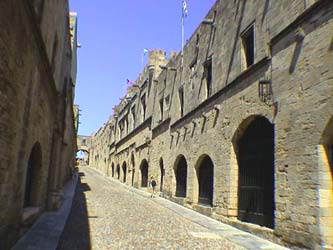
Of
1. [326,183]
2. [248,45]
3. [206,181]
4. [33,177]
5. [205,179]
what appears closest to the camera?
[326,183]

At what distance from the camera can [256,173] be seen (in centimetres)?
1047

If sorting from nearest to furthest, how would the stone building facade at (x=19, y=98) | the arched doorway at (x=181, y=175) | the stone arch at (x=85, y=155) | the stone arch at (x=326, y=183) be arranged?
1. the stone building facade at (x=19, y=98)
2. the stone arch at (x=326, y=183)
3. the arched doorway at (x=181, y=175)
4. the stone arch at (x=85, y=155)

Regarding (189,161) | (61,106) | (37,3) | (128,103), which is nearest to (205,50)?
(189,161)

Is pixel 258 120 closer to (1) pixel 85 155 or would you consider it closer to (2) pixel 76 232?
(2) pixel 76 232

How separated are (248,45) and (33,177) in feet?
24.1

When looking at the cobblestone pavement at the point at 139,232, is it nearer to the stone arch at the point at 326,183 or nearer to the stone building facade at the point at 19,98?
the stone building facade at the point at 19,98

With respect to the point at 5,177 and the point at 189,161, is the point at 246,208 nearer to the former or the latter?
the point at 189,161

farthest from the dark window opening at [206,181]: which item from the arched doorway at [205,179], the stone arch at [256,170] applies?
the stone arch at [256,170]

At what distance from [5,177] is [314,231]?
18.0ft

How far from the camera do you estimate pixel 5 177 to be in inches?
210

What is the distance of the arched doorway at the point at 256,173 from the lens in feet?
32.0

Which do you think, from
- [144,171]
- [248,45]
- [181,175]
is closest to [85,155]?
[144,171]

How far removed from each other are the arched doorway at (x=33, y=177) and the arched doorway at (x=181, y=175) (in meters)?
8.75

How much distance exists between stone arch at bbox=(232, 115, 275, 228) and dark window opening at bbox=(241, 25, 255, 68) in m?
1.96
